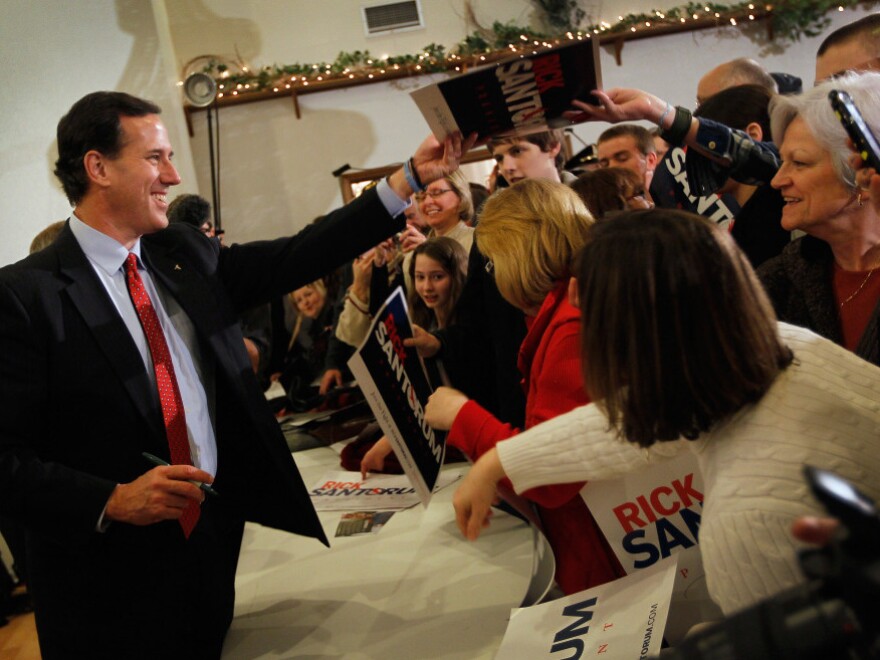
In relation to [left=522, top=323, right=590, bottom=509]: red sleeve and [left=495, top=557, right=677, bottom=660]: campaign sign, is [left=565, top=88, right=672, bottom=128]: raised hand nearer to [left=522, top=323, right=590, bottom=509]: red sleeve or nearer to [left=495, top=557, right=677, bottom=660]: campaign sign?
[left=522, top=323, right=590, bottom=509]: red sleeve

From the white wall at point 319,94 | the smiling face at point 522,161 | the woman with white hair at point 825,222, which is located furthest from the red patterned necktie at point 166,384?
the white wall at point 319,94

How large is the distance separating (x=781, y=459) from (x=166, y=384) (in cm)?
130

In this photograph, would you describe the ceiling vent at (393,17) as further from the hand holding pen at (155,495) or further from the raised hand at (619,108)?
the hand holding pen at (155,495)

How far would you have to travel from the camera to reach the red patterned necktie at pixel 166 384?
1.73 m

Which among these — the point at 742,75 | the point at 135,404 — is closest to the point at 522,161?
the point at 742,75

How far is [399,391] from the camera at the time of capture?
5.74ft

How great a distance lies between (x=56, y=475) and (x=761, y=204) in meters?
1.71

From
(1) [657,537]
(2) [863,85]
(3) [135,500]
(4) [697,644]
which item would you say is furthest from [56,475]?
(2) [863,85]

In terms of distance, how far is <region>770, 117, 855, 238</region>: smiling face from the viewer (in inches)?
59.1

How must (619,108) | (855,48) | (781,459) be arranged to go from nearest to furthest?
(781,459)
(619,108)
(855,48)

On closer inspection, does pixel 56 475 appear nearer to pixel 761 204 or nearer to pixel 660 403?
pixel 660 403

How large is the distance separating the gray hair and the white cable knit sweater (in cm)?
60

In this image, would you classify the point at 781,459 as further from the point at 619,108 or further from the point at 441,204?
the point at 441,204

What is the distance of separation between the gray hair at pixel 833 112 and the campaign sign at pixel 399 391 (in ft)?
3.08
